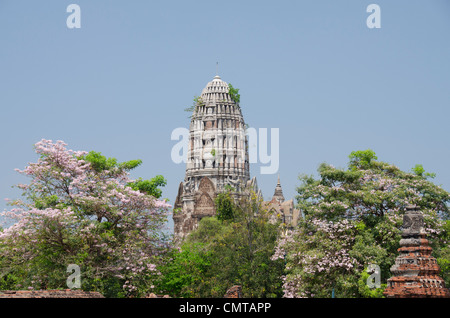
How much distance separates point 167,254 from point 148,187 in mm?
8749

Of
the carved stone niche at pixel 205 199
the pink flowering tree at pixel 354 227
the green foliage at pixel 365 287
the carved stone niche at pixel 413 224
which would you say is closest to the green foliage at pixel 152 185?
the pink flowering tree at pixel 354 227

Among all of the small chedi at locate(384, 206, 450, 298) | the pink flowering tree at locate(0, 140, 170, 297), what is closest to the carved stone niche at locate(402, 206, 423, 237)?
the small chedi at locate(384, 206, 450, 298)

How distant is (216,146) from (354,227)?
209 ft

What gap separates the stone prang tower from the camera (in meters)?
97.6

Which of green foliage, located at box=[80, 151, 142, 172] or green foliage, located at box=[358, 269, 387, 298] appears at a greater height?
green foliage, located at box=[80, 151, 142, 172]

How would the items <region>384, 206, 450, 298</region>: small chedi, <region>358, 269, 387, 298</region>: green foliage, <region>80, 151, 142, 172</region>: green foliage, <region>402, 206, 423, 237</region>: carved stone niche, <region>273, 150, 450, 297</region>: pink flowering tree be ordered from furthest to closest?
1. <region>80, 151, 142, 172</region>: green foliage
2. <region>273, 150, 450, 297</region>: pink flowering tree
3. <region>358, 269, 387, 298</region>: green foliage
4. <region>402, 206, 423, 237</region>: carved stone niche
5. <region>384, 206, 450, 298</region>: small chedi

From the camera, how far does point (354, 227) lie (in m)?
36.4

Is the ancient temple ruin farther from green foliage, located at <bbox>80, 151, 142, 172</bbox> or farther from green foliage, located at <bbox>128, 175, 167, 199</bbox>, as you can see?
green foliage, located at <bbox>80, 151, 142, 172</bbox>

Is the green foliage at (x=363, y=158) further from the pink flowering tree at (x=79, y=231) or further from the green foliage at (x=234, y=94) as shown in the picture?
the green foliage at (x=234, y=94)

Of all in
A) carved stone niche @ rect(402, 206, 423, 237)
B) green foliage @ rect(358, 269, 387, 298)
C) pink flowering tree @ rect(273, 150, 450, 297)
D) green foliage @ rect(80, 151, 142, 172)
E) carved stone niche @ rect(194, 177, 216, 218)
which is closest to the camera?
carved stone niche @ rect(402, 206, 423, 237)

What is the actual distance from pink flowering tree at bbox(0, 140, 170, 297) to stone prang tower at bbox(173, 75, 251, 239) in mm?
60081

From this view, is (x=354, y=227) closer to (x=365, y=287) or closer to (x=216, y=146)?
(x=365, y=287)
